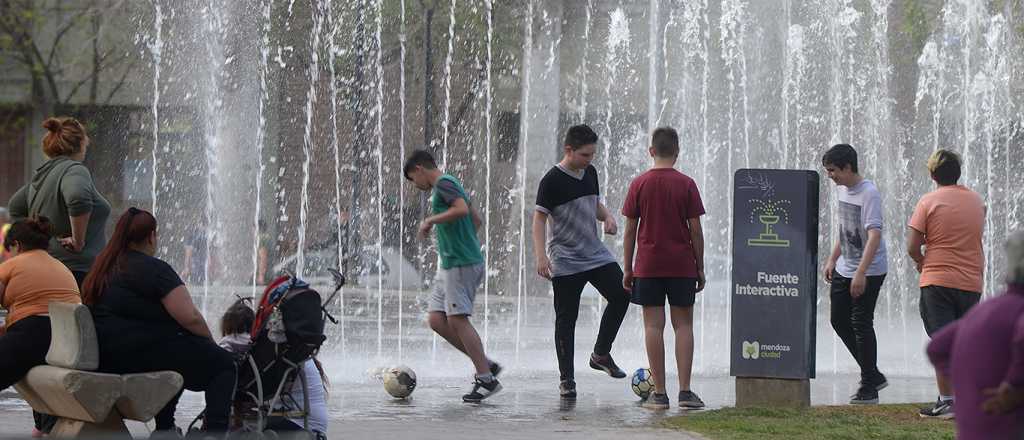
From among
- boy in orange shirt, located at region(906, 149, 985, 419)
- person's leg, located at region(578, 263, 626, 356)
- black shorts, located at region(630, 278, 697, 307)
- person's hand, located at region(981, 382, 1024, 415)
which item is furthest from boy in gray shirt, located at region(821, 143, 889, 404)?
person's hand, located at region(981, 382, 1024, 415)

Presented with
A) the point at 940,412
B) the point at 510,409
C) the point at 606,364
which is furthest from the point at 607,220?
the point at 940,412

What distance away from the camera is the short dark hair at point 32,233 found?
7297mm

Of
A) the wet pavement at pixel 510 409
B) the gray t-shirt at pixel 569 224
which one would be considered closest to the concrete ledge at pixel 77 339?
the wet pavement at pixel 510 409

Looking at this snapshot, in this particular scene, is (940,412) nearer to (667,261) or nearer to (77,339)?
(667,261)

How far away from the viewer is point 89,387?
6336 millimetres

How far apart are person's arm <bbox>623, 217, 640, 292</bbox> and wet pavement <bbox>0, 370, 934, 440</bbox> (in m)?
0.76

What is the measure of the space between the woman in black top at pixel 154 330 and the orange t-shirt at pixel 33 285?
67cm

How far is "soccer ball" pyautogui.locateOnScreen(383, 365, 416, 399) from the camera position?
9.43 meters

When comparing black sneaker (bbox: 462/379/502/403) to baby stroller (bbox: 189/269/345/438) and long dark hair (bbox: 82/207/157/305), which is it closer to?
baby stroller (bbox: 189/269/345/438)

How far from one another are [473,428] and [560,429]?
1.45ft

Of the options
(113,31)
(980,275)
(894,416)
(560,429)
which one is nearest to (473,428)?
(560,429)

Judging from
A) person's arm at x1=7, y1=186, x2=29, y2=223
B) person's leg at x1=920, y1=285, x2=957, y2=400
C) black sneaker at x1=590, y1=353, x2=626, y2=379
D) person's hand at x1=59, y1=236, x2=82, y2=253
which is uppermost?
person's arm at x1=7, y1=186, x2=29, y2=223

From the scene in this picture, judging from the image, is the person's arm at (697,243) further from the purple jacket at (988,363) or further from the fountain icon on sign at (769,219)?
the purple jacket at (988,363)

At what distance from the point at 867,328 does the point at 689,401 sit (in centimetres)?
142
